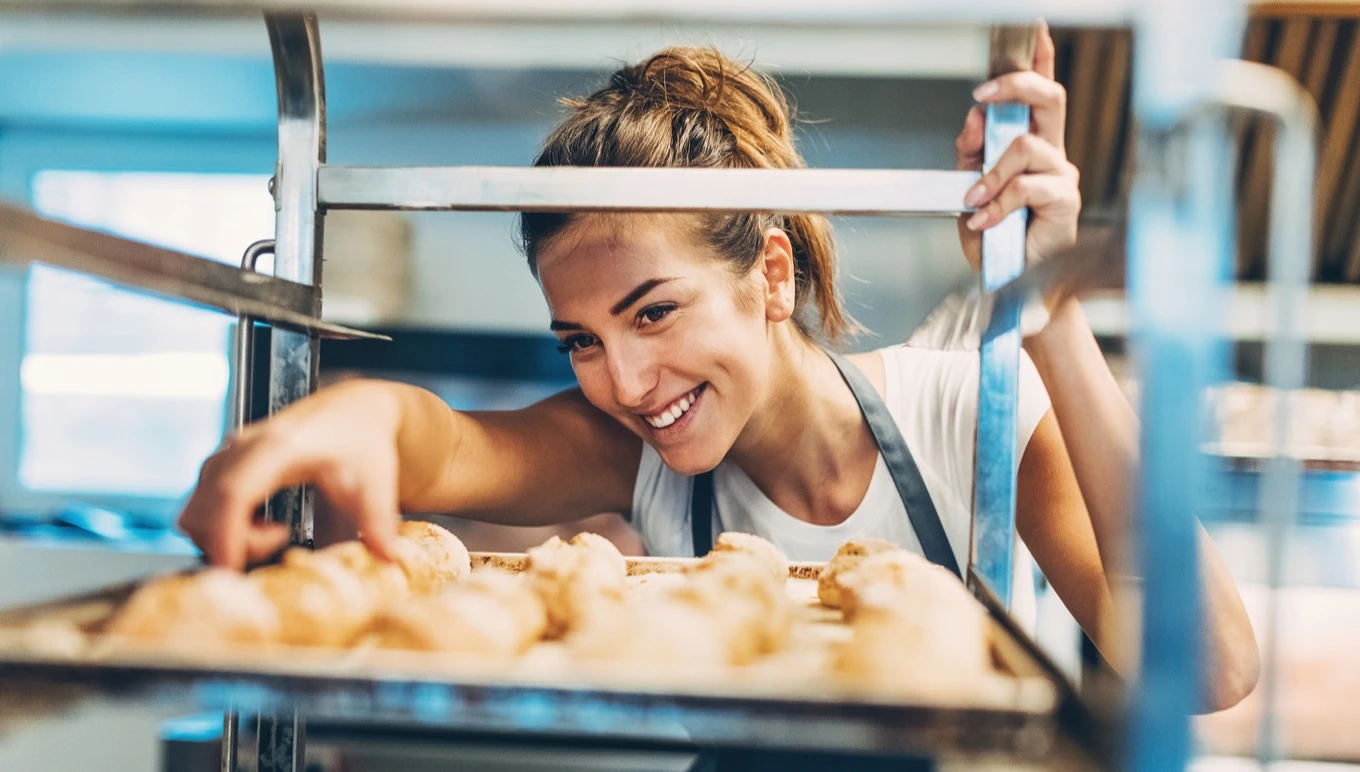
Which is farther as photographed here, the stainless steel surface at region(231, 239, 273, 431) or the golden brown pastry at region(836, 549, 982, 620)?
the stainless steel surface at region(231, 239, 273, 431)

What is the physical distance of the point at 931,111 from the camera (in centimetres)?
322

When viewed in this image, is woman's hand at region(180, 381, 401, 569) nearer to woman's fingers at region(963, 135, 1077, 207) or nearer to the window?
woman's fingers at region(963, 135, 1077, 207)

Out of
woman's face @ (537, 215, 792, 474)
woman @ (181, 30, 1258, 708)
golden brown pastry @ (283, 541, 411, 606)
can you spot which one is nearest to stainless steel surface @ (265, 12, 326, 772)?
woman @ (181, 30, 1258, 708)

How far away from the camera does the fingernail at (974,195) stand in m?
0.89

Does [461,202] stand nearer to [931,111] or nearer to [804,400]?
[804,400]

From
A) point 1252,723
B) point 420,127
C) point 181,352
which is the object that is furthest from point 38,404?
point 1252,723

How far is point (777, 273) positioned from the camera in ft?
5.09

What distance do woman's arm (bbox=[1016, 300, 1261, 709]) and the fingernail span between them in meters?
0.13

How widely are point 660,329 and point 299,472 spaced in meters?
0.70

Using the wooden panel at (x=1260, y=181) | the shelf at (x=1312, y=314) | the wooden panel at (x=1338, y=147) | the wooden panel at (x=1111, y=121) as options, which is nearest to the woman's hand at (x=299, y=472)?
the shelf at (x=1312, y=314)

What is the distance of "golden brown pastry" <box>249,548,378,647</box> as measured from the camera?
638mm

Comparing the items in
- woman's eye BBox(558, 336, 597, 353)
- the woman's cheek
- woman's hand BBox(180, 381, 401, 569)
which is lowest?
woman's hand BBox(180, 381, 401, 569)

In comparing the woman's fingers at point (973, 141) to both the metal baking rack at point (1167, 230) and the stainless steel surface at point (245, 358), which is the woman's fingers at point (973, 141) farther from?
the stainless steel surface at point (245, 358)

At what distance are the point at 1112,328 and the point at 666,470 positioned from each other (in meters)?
1.59
